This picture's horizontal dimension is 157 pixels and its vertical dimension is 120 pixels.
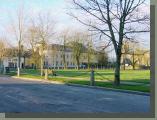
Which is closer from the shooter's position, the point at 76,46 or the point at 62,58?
the point at 76,46

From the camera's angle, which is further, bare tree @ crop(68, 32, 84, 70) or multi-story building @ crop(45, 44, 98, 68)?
multi-story building @ crop(45, 44, 98, 68)

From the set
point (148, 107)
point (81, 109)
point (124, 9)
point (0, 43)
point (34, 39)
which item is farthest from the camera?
point (0, 43)

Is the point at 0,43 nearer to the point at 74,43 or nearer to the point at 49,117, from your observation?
the point at 74,43

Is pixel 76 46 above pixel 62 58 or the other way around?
above

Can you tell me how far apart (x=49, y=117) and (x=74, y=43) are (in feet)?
237

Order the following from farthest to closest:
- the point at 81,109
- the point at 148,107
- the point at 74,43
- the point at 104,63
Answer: the point at 104,63, the point at 74,43, the point at 148,107, the point at 81,109

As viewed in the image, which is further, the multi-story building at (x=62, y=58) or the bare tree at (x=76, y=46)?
the multi-story building at (x=62, y=58)

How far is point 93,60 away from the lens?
86.4 m

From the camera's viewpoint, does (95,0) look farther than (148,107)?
Yes

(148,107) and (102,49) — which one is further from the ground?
(102,49)

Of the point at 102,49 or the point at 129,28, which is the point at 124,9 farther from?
the point at 102,49

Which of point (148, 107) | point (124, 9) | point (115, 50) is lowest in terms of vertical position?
point (148, 107)

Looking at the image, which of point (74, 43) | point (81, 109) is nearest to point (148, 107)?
point (81, 109)

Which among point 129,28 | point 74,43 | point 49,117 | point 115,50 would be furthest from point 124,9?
point 74,43
